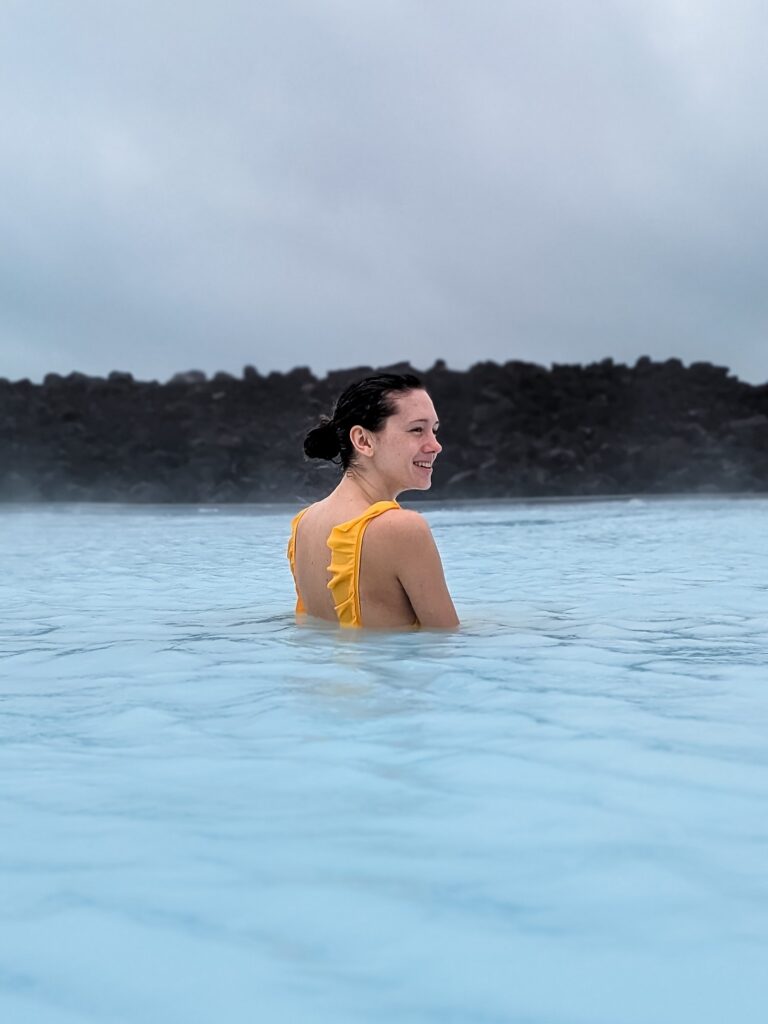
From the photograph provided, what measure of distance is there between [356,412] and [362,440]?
9cm

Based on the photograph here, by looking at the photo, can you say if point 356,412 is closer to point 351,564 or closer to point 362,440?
point 362,440

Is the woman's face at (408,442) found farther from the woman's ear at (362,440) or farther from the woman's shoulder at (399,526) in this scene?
the woman's shoulder at (399,526)

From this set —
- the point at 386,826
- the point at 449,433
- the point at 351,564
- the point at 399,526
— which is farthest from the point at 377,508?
the point at 449,433

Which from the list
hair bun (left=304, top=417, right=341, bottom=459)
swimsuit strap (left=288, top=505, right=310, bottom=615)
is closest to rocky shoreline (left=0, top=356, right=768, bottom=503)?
swimsuit strap (left=288, top=505, right=310, bottom=615)

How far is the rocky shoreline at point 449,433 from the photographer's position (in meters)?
23.9

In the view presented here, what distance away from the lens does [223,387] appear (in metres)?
24.9

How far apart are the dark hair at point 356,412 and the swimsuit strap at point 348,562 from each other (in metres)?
0.27

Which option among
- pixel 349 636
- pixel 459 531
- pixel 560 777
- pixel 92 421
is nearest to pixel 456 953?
pixel 560 777

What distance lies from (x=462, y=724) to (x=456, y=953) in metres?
1.11

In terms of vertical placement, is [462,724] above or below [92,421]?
below

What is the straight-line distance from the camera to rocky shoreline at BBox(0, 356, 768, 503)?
23859 mm

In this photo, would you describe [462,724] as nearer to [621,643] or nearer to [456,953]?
[456,953]

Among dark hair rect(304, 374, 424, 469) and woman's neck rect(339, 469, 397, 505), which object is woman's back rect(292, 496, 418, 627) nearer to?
woman's neck rect(339, 469, 397, 505)

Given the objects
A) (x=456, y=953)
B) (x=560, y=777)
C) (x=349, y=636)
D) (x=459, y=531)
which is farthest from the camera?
(x=459, y=531)
